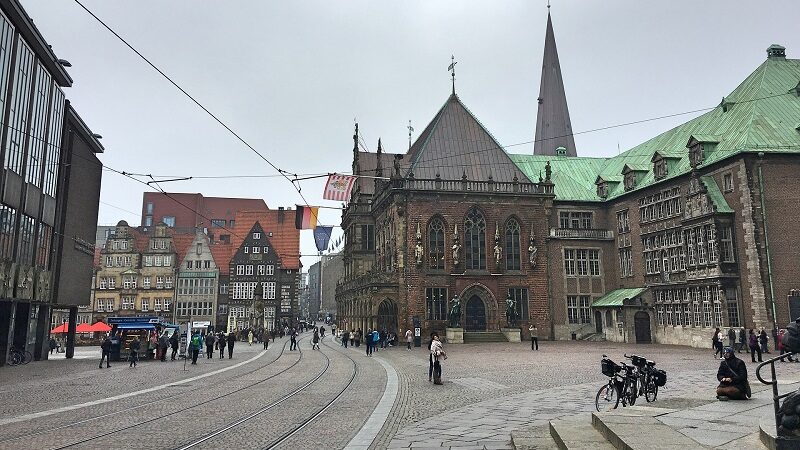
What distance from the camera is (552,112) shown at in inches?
2788

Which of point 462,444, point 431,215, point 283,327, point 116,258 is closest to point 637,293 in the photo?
point 431,215

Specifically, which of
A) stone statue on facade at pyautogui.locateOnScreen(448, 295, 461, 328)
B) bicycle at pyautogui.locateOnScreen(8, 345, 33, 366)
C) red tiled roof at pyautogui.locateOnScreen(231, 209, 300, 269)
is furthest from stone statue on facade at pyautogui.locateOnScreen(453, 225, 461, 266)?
red tiled roof at pyautogui.locateOnScreen(231, 209, 300, 269)

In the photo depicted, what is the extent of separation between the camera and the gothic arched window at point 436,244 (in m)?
45.8

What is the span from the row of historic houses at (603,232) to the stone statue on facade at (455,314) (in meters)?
0.78

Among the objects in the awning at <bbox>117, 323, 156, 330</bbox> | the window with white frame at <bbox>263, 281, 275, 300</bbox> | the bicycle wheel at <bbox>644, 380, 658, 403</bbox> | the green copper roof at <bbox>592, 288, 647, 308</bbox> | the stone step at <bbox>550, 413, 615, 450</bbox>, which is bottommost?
the stone step at <bbox>550, 413, 615, 450</bbox>

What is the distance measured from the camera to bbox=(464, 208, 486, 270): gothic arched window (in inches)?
1837

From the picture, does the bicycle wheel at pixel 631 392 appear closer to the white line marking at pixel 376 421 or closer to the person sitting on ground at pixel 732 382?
the person sitting on ground at pixel 732 382

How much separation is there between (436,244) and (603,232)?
1437cm

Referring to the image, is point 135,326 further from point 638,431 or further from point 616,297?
point 616,297

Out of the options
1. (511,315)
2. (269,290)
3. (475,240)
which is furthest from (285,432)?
(269,290)

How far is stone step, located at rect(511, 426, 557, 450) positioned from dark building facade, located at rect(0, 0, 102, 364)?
81.6 ft

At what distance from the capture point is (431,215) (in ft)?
152

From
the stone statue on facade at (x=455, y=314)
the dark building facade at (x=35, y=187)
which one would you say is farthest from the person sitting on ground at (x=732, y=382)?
the stone statue on facade at (x=455, y=314)

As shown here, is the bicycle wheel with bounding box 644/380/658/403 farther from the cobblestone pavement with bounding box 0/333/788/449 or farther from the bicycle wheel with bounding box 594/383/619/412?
the bicycle wheel with bounding box 594/383/619/412
